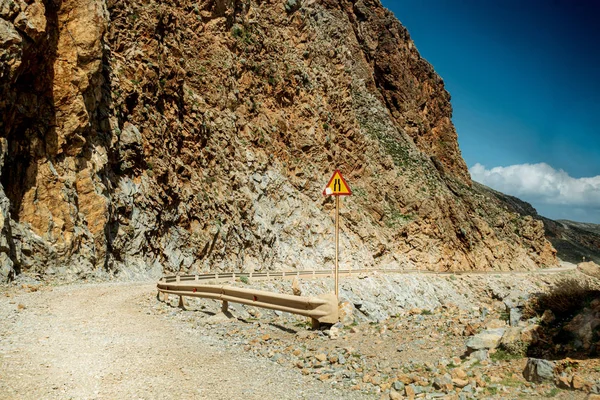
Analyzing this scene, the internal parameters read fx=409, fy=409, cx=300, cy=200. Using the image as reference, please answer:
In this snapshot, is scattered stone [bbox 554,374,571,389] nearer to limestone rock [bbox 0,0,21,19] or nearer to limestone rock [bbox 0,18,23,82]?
limestone rock [bbox 0,18,23,82]

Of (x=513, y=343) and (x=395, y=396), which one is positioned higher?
(x=513, y=343)

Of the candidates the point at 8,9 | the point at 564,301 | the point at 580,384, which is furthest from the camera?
the point at 8,9

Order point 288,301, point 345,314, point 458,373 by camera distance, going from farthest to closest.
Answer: point 345,314 → point 288,301 → point 458,373

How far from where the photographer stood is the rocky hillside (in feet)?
69.8

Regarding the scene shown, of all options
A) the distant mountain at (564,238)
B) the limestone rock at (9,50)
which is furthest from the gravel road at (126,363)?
the distant mountain at (564,238)

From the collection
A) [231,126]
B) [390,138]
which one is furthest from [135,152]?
[390,138]

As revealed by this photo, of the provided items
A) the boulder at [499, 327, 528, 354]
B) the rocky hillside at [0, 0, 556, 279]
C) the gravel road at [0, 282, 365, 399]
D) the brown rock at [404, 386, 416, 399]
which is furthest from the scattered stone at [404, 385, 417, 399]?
the rocky hillside at [0, 0, 556, 279]

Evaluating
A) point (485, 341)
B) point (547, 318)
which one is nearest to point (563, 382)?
point (485, 341)

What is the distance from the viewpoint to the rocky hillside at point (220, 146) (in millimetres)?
21281

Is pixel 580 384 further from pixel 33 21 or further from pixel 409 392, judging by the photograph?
pixel 33 21

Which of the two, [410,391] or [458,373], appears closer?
[410,391]

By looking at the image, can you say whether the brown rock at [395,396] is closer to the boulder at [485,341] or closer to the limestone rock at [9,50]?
the boulder at [485,341]

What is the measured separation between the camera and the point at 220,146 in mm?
38719

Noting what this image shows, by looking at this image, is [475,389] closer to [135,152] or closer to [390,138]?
[135,152]
